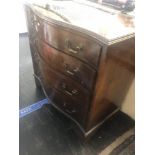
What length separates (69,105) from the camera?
1231 millimetres

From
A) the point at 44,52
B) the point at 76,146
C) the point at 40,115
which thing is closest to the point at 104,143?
the point at 76,146

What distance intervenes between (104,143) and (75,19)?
3.26 feet

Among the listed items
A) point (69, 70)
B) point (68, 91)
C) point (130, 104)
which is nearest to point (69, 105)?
point (68, 91)

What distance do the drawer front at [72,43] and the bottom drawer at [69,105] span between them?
1.17 ft

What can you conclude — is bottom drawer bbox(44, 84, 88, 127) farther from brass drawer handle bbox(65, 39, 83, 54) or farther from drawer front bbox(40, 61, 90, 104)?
Result: brass drawer handle bbox(65, 39, 83, 54)

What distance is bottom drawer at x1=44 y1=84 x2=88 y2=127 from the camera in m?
1.13

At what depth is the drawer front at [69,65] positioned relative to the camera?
91 cm

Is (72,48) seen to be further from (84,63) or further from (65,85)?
(65,85)

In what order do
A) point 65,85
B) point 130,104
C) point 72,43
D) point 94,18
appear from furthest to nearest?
1. point 130,104
2. point 65,85
3. point 94,18
4. point 72,43

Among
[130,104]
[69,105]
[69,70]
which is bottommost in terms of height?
[130,104]

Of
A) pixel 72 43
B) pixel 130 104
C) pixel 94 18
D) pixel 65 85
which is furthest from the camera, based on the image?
pixel 130 104

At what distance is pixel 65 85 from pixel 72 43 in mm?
355

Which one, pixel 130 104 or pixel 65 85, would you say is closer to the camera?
pixel 65 85
